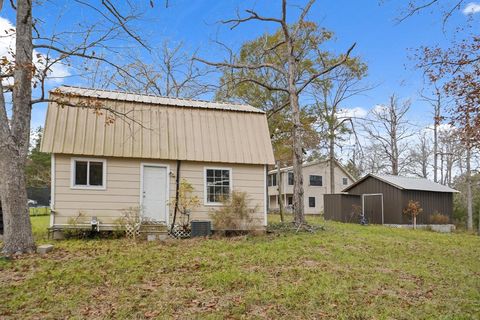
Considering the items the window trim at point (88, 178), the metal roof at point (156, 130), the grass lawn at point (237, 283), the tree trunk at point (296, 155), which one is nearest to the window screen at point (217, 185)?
the metal roof at point (156, 130)

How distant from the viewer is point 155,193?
1274 centimetres

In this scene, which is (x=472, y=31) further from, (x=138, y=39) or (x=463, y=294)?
(x=138, y=39)

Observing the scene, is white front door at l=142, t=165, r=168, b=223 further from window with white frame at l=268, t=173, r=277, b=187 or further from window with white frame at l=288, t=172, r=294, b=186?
window with white frame at l=268, t=173, r=277, b=187

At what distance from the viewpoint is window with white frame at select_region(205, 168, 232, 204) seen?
13234 millimetres

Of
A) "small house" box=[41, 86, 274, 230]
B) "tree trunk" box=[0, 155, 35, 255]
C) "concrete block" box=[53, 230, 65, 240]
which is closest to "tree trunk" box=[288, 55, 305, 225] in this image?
"small house" box=[41, 86, 274, 230]

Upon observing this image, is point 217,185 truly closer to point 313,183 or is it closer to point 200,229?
point 200,229

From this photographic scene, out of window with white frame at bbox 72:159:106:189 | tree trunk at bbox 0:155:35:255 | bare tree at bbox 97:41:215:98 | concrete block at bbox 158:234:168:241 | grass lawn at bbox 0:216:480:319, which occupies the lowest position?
grass lawn at bbox 0:216:480:319

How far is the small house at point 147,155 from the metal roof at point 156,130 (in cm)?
3

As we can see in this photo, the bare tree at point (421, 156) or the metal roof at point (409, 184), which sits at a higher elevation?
the bare tree at point (421, 156)

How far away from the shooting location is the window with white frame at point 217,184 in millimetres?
13234

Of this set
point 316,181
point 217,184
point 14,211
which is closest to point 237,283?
point 14,211

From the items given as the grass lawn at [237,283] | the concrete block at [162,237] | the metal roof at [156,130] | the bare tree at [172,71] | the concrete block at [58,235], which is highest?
the bare tree at [172,71]

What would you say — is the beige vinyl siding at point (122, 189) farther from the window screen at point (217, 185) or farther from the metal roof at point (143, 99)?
the metal roof at point (143, 99)

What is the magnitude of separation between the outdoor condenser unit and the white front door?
102 centimetres
